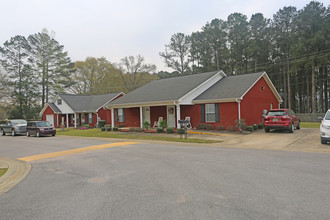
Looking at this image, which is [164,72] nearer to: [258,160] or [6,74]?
[6,74]

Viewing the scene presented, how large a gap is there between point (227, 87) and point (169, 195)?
18.1m

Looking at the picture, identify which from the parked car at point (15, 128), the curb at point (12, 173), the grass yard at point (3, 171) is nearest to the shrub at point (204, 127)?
the curb at point (12, 173)

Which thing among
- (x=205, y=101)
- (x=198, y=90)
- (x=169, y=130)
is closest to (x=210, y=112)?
(x=205, y=101)

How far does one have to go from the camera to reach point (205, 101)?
20.5 metres

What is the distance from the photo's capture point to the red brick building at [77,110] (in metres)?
34.3

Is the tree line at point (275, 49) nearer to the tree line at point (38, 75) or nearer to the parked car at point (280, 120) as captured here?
the tree line at point (38, 75)

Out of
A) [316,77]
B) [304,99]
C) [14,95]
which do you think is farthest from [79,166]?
[304,99]

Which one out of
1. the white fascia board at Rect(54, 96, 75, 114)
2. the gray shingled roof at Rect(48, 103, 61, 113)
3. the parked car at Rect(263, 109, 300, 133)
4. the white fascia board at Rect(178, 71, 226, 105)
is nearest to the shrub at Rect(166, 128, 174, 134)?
the white fascia board at Rect(178, 71, 226, 105)

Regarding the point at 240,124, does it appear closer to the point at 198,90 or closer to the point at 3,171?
the point at 198,90

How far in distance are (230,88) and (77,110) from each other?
22934 mm

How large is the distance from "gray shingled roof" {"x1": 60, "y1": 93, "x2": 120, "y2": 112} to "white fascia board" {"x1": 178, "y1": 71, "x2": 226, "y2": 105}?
16.7m

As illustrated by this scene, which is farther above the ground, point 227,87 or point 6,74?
point 6,74

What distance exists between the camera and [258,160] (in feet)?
28.2

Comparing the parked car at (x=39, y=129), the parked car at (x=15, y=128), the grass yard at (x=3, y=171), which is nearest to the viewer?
the grass yard at (x=3, y=171)
